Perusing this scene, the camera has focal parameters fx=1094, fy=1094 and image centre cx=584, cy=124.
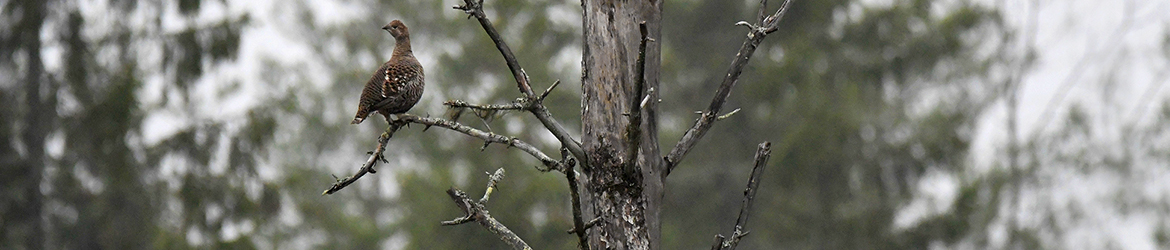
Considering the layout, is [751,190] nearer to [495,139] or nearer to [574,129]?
[495,139]

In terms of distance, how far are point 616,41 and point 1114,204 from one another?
15927mm

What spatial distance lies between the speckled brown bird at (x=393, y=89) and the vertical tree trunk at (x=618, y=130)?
1313 mm

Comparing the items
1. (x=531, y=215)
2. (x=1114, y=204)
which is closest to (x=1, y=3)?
(x=531, y=215)

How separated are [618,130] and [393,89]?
1.47m

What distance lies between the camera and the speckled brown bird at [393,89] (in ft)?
14.6

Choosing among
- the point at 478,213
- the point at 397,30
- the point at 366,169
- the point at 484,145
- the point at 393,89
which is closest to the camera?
the point at 478,213

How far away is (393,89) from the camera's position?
4.49 meters

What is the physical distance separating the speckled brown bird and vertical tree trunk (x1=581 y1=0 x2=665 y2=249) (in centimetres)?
131

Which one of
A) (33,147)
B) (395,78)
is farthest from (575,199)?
(33,147)

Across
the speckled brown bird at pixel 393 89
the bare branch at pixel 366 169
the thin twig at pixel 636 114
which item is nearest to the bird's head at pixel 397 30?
the speckled brown bird at pixel 393 89

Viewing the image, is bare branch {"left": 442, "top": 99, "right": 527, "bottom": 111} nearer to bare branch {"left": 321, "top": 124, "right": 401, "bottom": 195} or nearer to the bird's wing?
bare branch {"left": 321, "top": 124, "right": 401, "bottom": 195}

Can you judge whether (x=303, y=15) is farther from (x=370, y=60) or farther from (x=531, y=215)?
(x=531, y=215)

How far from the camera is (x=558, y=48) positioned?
15.4m

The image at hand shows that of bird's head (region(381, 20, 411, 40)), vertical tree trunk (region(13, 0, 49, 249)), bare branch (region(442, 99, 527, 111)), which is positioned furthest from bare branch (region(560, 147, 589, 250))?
vertical tree trunk (region(13, 0, 49, 249))
